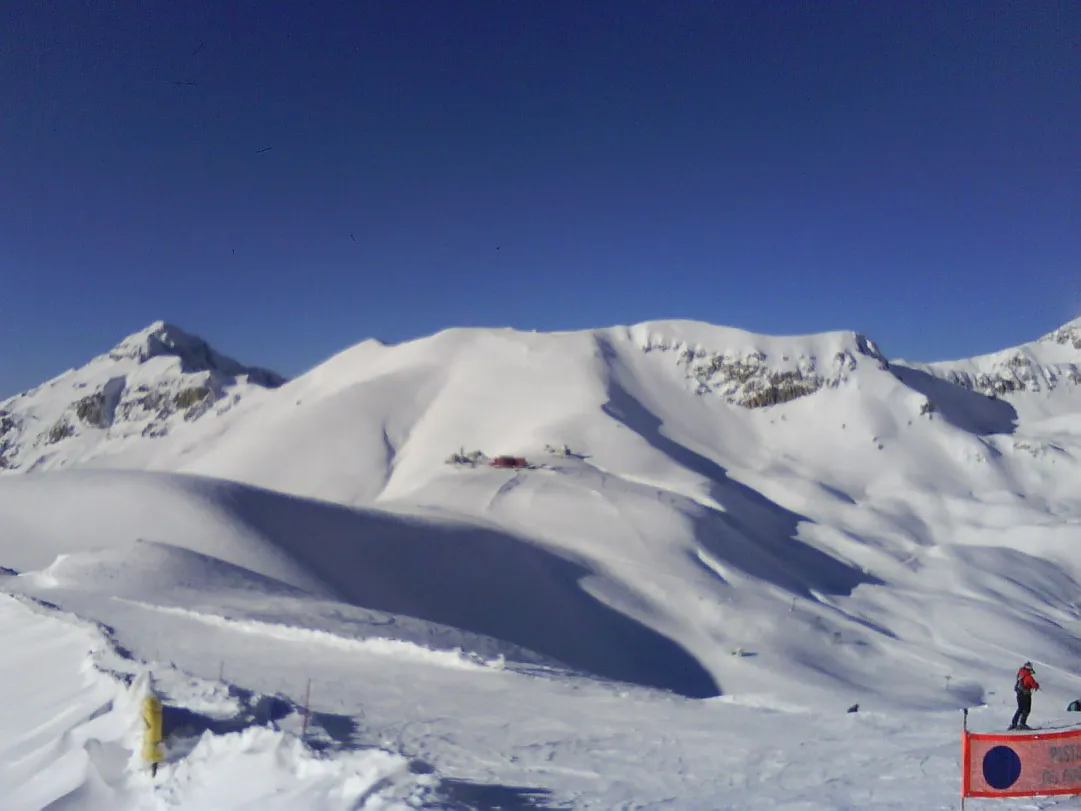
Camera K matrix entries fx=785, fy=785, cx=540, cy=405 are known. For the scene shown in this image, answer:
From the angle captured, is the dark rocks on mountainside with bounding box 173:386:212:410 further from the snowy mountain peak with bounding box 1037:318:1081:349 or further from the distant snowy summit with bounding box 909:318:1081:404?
the snowy mountain peak with bounding box 1037:318:1081:349

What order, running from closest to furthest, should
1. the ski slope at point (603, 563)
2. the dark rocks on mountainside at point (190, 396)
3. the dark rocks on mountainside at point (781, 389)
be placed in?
the ski slope at point (603, 563) < the dark rocks on mountainside at point (781, 389) < the dark rocks on mountainside at point (190, 396)

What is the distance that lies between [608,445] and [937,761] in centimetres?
4584

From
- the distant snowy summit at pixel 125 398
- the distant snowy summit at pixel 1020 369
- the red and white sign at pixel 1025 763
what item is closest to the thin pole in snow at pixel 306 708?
the red and white sign at pixel 1025 763

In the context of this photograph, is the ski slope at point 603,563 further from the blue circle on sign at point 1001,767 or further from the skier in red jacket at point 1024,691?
the skier in red jacket at point 1024,691

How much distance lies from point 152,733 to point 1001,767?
7052 millimetres

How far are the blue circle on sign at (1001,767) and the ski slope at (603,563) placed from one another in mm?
510

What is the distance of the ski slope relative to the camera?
866 centimetres

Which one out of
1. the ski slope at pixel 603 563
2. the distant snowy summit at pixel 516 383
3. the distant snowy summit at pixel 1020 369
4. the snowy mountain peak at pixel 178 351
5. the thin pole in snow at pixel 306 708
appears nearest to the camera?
the thin pole in snow at pixel 306 708

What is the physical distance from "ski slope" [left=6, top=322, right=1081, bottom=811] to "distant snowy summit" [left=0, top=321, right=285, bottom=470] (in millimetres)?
11327

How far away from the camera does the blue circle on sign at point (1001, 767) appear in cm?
618

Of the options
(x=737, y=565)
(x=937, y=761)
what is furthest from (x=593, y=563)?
(x=937, y=761)

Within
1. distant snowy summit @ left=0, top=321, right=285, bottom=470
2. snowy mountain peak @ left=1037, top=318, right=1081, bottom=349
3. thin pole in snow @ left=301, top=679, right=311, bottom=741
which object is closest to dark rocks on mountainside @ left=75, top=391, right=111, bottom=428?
distant snowy summit @ left=0, top=321, right=285, bottom=470

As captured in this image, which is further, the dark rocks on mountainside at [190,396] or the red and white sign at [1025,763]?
the dark rocks on mountainside at [190,396]

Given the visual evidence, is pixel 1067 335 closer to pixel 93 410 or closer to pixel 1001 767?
pixel 1001 767
